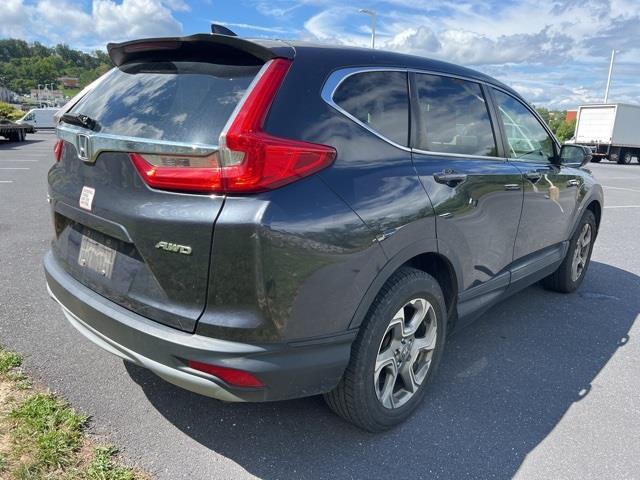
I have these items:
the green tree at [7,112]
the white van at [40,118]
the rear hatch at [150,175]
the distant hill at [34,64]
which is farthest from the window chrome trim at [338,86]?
the distant hill at [34,64]

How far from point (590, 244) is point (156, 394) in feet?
14.1

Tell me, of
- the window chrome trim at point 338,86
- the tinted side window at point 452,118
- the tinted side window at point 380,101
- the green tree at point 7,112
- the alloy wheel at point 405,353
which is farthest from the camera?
the green tree at point 7,112

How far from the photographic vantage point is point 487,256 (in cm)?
308

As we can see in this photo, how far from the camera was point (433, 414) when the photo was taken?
2738mm

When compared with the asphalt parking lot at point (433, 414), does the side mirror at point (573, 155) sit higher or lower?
higher

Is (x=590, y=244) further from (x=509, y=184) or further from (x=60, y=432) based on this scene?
(x=60, y=432)

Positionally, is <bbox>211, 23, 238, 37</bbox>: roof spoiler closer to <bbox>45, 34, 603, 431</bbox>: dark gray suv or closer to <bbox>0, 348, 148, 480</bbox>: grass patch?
<bbox>45, 34, 603, 431</bbox>: dark gray suv

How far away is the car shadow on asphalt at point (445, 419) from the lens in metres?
2.34

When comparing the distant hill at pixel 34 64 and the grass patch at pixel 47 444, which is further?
the distant hill at pixel 34 64

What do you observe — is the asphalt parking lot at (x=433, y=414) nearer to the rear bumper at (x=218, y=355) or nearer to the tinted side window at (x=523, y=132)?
the rear bumper at (x=218, y=355)

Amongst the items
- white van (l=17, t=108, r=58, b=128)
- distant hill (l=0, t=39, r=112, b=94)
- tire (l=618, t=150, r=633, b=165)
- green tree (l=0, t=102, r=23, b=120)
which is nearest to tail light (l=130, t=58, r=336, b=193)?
green tree (l=0, t=102, r=23, b=120)

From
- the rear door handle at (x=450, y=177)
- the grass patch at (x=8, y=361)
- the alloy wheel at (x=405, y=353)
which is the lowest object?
the grass patch at (x=8, y=361)

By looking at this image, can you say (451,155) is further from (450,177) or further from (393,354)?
(393,354)

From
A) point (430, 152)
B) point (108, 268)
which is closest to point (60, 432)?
point (108, 268)
